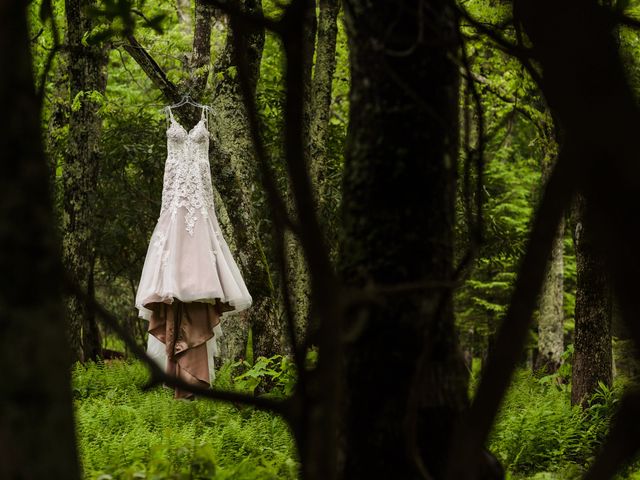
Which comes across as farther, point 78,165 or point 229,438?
point 78,165

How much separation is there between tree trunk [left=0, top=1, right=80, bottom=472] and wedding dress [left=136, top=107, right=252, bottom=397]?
5.89 metres

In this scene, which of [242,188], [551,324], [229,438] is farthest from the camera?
[551,324]

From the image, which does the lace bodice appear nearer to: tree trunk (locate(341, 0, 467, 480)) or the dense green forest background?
the dense green forest background

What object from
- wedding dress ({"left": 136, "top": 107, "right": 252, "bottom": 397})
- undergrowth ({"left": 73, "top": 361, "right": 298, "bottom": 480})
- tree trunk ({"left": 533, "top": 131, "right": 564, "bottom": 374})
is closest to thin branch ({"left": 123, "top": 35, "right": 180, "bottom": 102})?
wedding dress ({"left": 136, "top": 107, "right": 252, "bottom": 397})

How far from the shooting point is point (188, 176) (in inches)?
301

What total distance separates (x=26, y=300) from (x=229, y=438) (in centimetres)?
453

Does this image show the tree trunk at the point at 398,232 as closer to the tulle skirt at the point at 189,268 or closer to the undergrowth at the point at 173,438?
the undergrowth at the point at 173,438

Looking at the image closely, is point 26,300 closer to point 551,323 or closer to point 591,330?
point 591,330

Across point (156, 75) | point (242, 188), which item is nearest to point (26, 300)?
point (242, 188)

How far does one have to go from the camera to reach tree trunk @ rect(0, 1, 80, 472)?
1332mm

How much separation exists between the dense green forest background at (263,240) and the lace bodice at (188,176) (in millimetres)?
896

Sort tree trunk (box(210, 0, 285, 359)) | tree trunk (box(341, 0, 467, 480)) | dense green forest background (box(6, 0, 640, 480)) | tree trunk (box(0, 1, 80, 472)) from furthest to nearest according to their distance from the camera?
tree trunk (box(210, 0, 285, 359))
dense green forest background (box(6, 0, 640, 480))
tree trunk (box(341, 0, 467, 480))
tree trunk (box(0, 1, 80, 472))

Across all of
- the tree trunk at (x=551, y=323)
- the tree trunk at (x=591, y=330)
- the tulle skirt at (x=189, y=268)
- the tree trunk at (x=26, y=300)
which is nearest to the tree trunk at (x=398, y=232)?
the tree trunk at (x=26, y=300)

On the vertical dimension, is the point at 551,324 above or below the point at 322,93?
below
